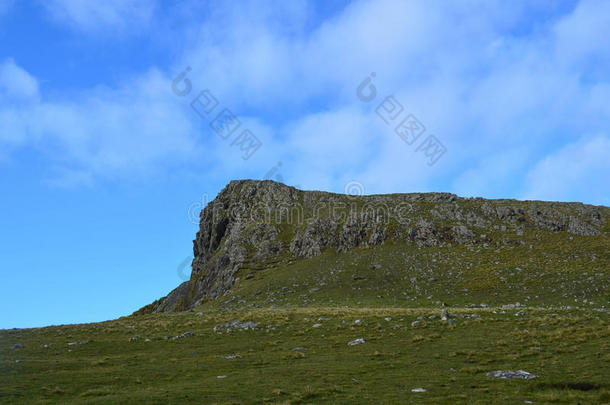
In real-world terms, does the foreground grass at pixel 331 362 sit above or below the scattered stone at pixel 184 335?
below

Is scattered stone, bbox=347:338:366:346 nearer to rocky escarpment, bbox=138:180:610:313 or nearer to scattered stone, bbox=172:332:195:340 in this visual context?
scattered stone, bbox=172:332:195:340

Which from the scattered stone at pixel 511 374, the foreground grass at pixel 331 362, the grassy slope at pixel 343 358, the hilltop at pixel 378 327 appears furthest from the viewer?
the scattered stone at pixel 511 374

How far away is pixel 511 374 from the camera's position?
70.2 ft

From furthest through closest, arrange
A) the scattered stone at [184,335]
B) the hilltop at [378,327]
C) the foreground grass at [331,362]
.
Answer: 1. the scattered stone at [184,335]
2. the hilltop at [378,327]
3. the foreground grass at [331,362]

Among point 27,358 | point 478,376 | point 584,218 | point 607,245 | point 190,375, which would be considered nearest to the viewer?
point 478,376

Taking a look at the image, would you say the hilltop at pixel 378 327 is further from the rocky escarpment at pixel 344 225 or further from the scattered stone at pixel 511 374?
the rocky escarpment at pixel 344 225

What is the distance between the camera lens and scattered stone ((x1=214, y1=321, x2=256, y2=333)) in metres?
41.1

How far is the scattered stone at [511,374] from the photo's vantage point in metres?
20.9

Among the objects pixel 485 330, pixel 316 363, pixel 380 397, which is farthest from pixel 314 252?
pixel 380 397

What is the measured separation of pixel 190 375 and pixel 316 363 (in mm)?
7939

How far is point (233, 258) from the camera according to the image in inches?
4222

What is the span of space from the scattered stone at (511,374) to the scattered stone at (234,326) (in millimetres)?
25061

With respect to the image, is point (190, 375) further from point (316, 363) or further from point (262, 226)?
point (262, 226)

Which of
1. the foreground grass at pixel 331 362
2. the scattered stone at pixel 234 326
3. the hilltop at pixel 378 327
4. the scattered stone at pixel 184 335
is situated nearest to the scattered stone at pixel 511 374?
the hilltop at pixel 378 327
